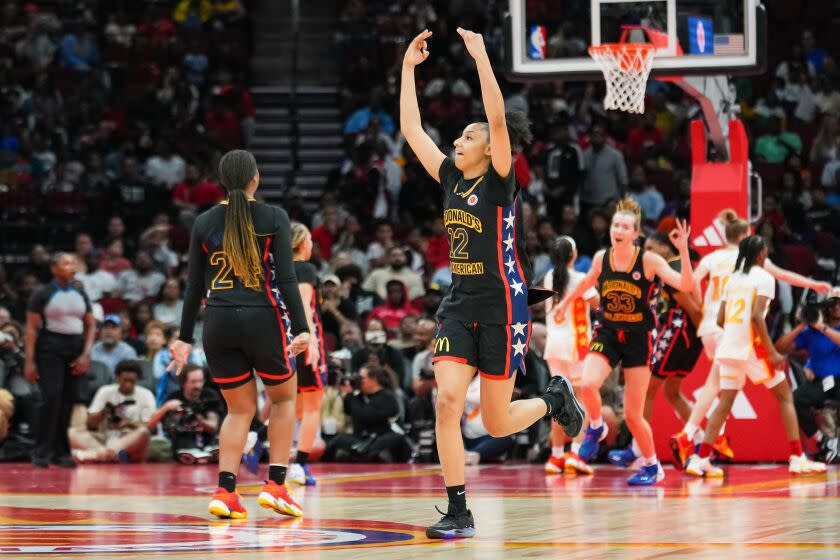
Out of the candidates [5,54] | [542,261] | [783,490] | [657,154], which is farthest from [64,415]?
[5,54]

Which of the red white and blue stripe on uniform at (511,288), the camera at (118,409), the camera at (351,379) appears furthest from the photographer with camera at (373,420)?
the red white and blue stripe on uniform at (511,288)

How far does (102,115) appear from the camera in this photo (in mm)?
22656

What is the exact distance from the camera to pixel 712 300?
12.9 meters

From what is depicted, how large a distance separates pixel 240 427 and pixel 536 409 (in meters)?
1.78

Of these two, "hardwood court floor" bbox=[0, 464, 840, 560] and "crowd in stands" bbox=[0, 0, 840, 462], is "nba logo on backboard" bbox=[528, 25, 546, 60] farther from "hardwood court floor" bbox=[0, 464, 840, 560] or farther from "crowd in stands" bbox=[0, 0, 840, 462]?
"hardwood court floor" bbox=[0, 464, 840, 560]

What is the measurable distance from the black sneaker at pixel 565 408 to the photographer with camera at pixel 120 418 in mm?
7655

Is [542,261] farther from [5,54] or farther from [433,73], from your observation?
[5,54]

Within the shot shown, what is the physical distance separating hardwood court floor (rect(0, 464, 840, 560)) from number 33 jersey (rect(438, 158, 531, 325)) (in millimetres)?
1191

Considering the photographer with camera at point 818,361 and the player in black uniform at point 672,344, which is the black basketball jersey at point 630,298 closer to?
the player in black uniform at point 672,344

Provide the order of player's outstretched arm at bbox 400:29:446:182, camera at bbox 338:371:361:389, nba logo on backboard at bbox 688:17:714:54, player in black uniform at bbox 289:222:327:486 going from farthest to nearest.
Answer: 1. camera at bbox 338:371:361:389
2. nba logo on backboard at bbox 688:17:714:54
3. player in black uniform at bbox 289:222:327:486
4. player's outstretched arm at bbox 400:29:446:182

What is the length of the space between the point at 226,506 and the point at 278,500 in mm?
309

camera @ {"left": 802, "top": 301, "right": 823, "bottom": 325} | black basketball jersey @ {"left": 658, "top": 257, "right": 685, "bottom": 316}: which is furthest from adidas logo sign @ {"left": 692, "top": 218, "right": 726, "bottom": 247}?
camera @ {"left": 802, "top": 301, "right": 823, "bottom": 325}

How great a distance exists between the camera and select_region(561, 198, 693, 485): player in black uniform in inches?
449

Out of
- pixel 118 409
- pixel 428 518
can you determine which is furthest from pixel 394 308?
pixel 428 518
